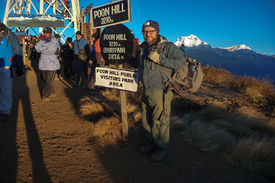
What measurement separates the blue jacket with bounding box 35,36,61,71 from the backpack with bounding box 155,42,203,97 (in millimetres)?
3570

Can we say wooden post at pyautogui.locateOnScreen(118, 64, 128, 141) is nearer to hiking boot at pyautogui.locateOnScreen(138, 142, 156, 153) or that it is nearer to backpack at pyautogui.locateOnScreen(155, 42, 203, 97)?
hiking boot at pyautogui.locateOnScreen(138, 142, 156, 153)

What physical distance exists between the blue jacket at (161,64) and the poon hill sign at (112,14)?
515mm

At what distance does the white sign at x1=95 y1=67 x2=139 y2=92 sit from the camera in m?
2.67

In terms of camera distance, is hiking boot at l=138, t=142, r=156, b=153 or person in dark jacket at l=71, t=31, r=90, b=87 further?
person in dark jacket at l=71, t=31, r=90, b=87

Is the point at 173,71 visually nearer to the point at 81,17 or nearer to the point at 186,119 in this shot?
the point at 186,119

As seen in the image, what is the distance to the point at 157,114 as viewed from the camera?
2.46 meters

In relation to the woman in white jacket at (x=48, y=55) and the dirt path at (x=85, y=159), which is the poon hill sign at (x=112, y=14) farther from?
the woman in white jacket at (x=48, y=55)

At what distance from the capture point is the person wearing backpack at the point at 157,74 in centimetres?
216

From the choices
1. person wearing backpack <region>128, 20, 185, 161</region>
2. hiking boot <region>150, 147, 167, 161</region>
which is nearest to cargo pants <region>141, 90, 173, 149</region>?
person wearing backpack <region>128, 20, 185, 161</region>

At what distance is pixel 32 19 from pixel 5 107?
15.9 meters

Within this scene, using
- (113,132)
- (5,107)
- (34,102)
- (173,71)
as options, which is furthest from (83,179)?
(34,102)

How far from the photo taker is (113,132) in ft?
10.5

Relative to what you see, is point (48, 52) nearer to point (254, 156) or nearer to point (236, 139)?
point (236, 139)

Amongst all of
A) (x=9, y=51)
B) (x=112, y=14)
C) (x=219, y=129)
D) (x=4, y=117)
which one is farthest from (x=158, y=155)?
(x=9, y=51)
